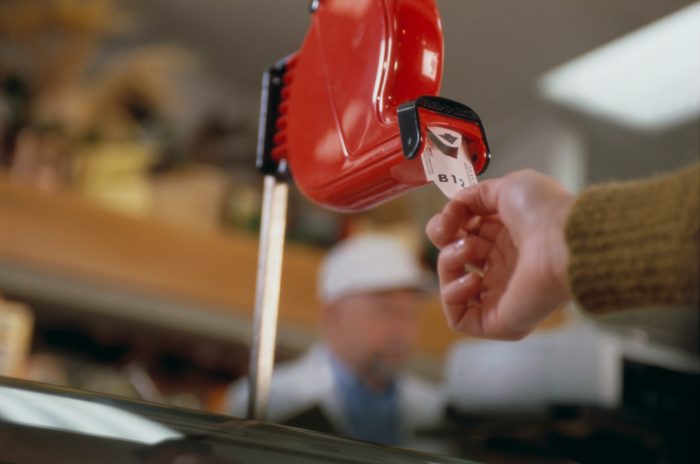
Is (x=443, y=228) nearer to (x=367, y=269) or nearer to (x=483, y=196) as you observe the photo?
(x=483, y=196)

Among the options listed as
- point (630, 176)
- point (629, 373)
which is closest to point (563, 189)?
point (630, 176)

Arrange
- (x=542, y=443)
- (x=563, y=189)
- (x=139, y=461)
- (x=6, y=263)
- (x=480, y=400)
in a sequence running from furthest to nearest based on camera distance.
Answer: (x=6, y=263) → (x=480, y=400) → (x=542, y=443) → (x=563, y=189) → (x=139, y=461)

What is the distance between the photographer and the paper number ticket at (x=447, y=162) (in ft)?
1.24

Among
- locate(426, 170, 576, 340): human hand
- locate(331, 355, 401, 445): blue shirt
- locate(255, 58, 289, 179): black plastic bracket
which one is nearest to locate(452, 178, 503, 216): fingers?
locate(426, 170, 576, 340): human hand

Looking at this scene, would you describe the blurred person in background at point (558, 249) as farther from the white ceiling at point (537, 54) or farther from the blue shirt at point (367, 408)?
the blue shirt at point (367, 408)

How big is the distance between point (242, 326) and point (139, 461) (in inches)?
66.4

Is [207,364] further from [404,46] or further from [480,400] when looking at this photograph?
Result: [404,46]

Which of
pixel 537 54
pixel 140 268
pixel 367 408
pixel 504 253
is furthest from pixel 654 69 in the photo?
pixel 140 268

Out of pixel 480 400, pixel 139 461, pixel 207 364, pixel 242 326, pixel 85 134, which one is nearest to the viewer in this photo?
pixel 139 461

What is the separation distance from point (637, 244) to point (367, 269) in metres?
1.56

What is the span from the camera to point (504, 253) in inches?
17.5

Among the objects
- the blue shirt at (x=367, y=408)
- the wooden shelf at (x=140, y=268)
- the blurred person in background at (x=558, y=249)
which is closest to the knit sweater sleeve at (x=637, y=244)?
the blurred person in background at (x=558, y=249)

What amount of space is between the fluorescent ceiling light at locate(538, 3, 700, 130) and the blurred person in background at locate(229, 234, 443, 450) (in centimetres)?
113

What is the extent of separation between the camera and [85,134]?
6.05 feet
